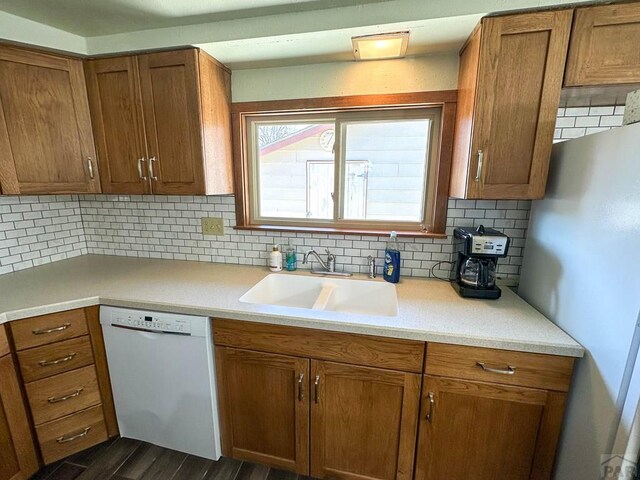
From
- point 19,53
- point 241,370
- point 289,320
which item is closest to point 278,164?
point 289,320

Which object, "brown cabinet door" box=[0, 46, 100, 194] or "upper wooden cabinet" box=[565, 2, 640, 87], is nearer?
"upper wooden cabinet" box=[565, 2, 640, 87]

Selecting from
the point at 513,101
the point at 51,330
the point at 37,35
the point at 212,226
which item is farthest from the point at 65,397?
the point at 513,101

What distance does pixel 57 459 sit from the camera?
1445 mm

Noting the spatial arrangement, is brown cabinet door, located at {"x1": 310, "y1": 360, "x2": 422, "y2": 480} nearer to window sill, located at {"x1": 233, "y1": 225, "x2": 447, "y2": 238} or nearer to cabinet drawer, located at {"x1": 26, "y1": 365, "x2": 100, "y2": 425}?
window sill, located at {"x1": 233, "y1": 225, "x2": 447, "y2": 238}

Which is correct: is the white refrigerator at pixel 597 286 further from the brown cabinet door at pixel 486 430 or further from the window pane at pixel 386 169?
the window pane at pixel 386 169

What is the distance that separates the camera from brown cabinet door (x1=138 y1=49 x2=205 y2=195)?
1434 mm

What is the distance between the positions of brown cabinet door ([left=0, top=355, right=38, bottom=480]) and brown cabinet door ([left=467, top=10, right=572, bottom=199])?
226 cm

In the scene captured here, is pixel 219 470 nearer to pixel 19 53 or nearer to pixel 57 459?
pixel 57 459

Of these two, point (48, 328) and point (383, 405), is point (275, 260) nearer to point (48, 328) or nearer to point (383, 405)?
point (383, 405)

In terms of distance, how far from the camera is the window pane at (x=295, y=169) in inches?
69.3

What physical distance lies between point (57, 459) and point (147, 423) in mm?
457

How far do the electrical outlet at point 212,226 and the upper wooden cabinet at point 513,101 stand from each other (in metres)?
1.49

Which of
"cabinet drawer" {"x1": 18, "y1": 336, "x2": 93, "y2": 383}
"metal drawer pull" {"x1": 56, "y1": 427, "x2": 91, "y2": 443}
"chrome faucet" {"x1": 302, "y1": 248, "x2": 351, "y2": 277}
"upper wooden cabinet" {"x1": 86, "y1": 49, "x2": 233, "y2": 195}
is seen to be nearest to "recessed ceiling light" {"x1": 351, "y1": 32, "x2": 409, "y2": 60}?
"upper wooden cabinet" {"x1": 86, "y1": 49, "x2": 233, "y2": 195}

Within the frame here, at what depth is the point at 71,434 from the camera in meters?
1.46
